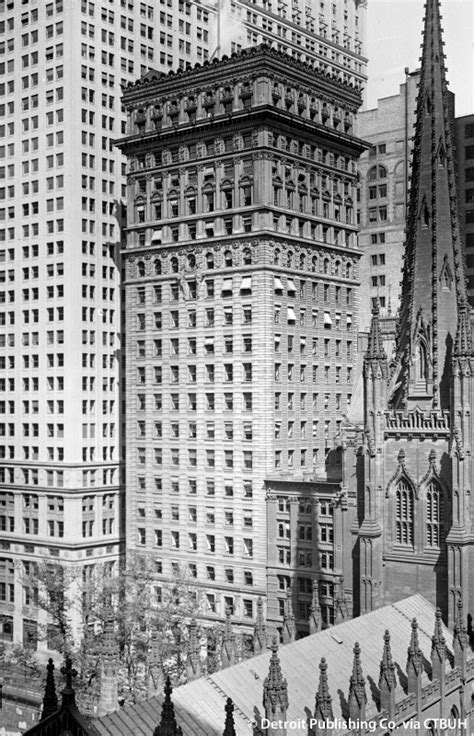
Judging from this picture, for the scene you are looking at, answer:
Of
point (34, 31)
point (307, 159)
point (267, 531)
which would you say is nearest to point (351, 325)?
point (307, 159)

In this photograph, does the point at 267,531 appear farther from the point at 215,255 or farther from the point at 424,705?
the point at 424,705

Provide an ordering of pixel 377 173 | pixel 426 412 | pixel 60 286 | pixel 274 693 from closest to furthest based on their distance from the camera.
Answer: pixel 274 693 → pixel 426 412 → pixel 60 286 → pixel 377 173

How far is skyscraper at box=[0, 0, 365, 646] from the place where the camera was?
12888 cm

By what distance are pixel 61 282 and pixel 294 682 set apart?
7845 centimetres

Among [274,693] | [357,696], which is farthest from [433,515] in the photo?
[274,693]

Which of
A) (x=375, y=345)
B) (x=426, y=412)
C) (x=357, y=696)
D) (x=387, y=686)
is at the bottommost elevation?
(x=387, y=686)

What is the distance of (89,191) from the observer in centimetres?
13112

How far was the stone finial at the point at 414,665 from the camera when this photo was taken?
63.6 m

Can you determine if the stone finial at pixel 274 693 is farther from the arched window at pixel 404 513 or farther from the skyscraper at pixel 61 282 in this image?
the skyscraper at pixel 61 282

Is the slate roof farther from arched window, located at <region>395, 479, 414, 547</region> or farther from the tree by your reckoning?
the tree

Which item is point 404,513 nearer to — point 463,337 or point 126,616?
point 463,337

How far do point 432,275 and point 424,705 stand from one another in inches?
1305

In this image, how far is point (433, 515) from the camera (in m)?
79.8

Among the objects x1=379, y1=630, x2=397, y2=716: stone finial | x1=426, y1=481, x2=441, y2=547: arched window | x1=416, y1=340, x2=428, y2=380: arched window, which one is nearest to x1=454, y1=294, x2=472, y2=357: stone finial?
x1=416, y1=340, x2=428, y2=380: arched window
